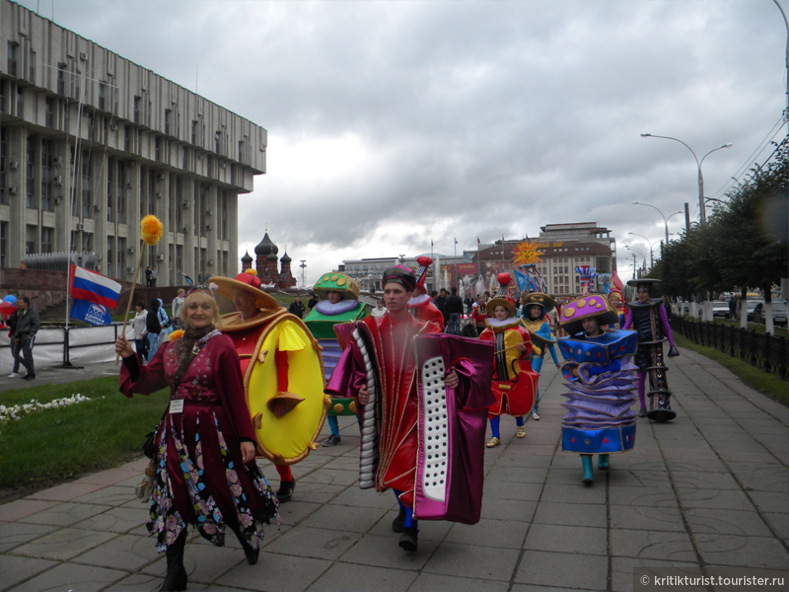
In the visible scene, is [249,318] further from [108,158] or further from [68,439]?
[108,158]

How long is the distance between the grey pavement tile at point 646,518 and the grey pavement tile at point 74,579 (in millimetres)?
3275

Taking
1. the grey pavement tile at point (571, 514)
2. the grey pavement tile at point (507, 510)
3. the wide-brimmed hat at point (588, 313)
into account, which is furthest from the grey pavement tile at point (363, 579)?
the wide-brimmed hat at point (588, 313)

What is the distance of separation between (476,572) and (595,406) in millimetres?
2553

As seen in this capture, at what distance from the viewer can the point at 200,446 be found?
11.8 ft

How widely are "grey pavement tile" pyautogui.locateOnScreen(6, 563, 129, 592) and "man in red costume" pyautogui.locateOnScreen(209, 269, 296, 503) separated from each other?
1.48m

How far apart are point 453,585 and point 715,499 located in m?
2.67

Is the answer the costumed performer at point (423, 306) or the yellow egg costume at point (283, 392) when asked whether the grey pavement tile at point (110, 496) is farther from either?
the costumed performer at point (423, 306)

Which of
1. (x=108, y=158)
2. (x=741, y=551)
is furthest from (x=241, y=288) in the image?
(x=108, y=158)

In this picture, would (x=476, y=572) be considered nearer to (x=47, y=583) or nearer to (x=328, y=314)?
(x=47, y=583)

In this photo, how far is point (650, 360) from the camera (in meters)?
9.10

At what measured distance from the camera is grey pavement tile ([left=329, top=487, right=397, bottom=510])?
5.24 meters

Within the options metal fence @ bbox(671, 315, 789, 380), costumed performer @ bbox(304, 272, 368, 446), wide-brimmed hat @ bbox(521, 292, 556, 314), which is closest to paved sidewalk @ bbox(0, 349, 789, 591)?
costumed performer @ bbox(304, 272, 368, 446)

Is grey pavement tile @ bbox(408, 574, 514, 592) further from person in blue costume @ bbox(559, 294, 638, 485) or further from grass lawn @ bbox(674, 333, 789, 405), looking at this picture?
grass lawn @ bbox(674, 333, 789, 405)

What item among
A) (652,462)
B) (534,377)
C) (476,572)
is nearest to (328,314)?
(534,377)
